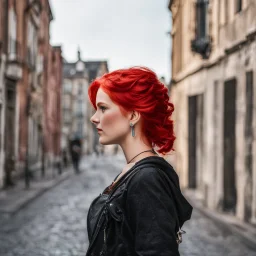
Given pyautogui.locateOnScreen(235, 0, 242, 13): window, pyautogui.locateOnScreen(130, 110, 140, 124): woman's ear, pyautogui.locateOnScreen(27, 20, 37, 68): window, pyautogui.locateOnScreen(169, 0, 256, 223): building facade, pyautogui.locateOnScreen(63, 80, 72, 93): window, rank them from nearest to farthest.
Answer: pyautogui.locateOnScreen(130, 110, 140, 124): woman's ear < pyautogui.locateOnScreen(169, 0, 256, 223): building facade < pyautogui.locateOnScreen(235, 0, 242, 13): window < pyautogui.locateOnScreen(27, 20, 37, 68): window < pyautogui.locateOnScreen(63, 80, 72, 93): window

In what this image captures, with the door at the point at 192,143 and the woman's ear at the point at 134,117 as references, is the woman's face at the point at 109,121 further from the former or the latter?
the door at the point at 192,143

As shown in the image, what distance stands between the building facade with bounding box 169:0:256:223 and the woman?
8.31 meters

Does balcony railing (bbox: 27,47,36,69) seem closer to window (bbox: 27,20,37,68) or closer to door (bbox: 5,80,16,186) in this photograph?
window (bbox: 27,20,37,68)

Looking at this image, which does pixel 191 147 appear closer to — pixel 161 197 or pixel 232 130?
pixel 232 130

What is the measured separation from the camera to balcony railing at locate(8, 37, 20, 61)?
1788 cm

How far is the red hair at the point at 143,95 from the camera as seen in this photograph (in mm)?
1995

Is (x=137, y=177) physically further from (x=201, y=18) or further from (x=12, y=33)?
(x=12, y=33)

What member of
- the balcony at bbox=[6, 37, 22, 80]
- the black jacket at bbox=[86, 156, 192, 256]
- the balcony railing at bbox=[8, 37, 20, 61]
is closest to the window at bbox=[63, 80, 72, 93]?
the balcony railing at bbox=[8, 37, 20, 61]

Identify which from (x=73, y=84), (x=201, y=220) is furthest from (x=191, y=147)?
(x=73, y=84)

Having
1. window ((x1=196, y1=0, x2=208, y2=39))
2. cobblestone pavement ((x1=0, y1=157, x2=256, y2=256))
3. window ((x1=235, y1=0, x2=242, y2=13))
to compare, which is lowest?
cobblestone pavement ((x1=0, y1=157, x2=256, y2=256))

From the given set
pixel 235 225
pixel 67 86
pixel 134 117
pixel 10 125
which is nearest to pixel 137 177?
pixel 134 117

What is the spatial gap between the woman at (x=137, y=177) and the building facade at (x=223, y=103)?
8.31 m

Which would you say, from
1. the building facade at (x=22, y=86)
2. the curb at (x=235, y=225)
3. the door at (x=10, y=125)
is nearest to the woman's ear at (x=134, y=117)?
the curb at (x=235, y=225)

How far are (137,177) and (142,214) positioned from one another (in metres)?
0.14
